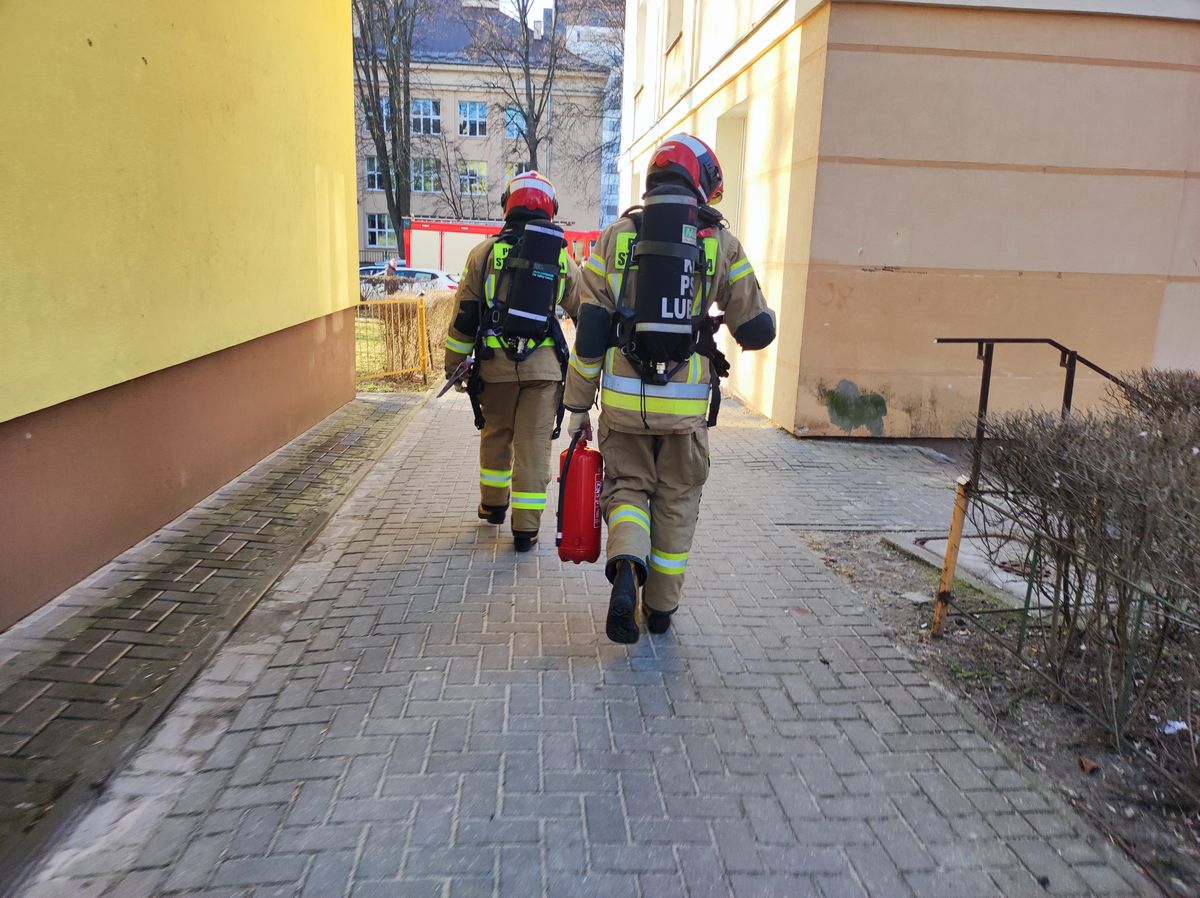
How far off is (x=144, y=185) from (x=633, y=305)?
3145 millimetres

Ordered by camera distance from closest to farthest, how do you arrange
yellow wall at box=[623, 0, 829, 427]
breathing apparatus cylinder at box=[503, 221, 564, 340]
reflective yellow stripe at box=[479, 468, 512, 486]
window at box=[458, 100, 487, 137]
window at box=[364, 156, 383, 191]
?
1. breathing apparatus cylinder at box=[503, 221, 564, 340]
2. reflective yellow stripe at box=[479, 468, 512, 486]
3. yellow wall at box=[623, 0, 829, 427]
4. window at box=[458, 100, 487, 137]
5. window at box=[364, 156, 383, 191]

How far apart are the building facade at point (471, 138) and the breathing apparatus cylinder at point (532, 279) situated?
3557cm

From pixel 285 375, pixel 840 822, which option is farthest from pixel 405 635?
pixel 285 375

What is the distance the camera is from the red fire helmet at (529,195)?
4.62 m

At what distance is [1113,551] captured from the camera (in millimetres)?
2852

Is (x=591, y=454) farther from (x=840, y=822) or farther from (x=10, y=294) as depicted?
Answer: (x=10, y=294)

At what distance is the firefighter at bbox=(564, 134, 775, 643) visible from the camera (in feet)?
11.2

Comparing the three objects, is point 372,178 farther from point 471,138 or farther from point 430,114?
point 471,138

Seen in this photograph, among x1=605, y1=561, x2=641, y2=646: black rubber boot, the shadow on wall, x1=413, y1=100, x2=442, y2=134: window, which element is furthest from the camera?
x1=413, y1=100, x2=442, y2=134: window

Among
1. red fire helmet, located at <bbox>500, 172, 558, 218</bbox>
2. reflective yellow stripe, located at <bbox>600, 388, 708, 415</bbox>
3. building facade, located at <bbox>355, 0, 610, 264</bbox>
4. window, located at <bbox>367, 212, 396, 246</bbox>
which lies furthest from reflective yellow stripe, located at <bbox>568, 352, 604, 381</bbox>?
window, located at <bbox>367, 212, 396, 246</bbox>

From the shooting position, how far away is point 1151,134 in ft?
25.5

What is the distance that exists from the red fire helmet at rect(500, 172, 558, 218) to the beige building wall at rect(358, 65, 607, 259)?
1393 inches

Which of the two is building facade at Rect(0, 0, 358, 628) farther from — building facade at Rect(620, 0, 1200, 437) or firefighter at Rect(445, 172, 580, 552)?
building facade at Rect(620, 0, 1200, 437)

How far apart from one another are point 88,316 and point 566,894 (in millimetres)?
3711
